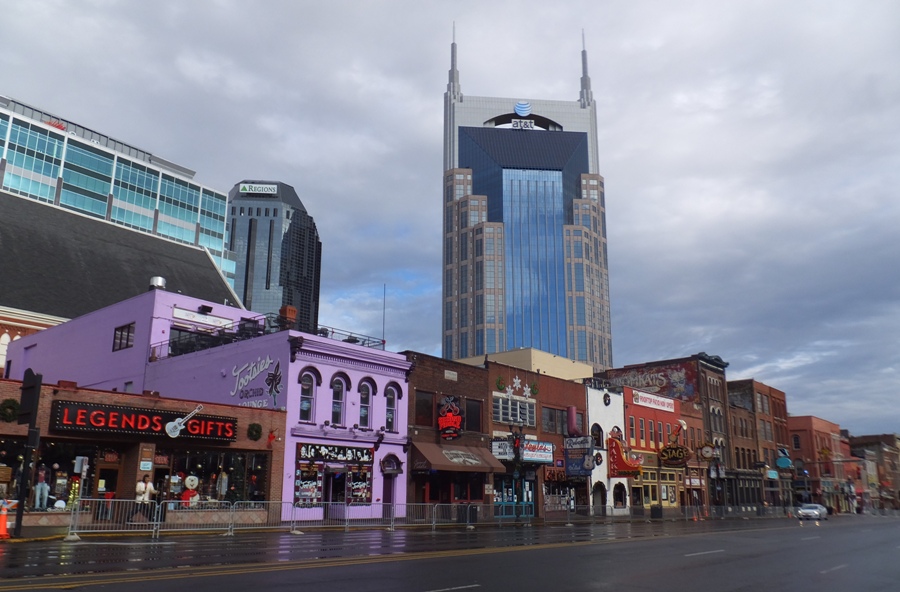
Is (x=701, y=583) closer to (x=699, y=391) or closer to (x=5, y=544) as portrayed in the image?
(x=5, y=544)

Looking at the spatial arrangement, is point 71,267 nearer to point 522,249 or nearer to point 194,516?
point 194,516

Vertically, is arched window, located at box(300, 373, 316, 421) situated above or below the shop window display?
above

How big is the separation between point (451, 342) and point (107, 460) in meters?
151

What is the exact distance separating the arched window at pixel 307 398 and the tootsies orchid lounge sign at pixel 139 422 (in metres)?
3.58

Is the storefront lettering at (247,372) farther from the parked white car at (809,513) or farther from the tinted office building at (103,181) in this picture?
the tinted office building at (103,181)

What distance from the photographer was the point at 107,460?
28719 millimetres

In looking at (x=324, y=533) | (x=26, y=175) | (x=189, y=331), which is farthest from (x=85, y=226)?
(x=26, y=175)

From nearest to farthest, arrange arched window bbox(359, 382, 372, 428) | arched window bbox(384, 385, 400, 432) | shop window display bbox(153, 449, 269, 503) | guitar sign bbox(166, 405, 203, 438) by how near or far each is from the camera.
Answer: guitar sign bbox(166, 405, 203, 438)
shop window display bbox(153, 449, 269, 503)
arched window bbox(359, 382, 372, 428)
arched window bbox(384, 385, 400, 432)

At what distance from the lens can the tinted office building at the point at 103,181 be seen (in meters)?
115

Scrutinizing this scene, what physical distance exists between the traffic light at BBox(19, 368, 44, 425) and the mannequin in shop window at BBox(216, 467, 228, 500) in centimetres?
1077

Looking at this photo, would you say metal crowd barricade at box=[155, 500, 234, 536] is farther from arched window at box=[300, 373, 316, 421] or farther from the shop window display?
arched window at box=[300, 373, 316, 421]

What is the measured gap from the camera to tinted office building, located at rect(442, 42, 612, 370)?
177 meters

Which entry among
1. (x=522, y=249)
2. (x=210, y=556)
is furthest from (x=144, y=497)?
(x=522, y=249)

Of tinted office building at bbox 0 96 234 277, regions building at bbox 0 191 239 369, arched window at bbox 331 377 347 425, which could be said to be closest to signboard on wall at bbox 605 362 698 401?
regions building at bbox 0 191 239 369
